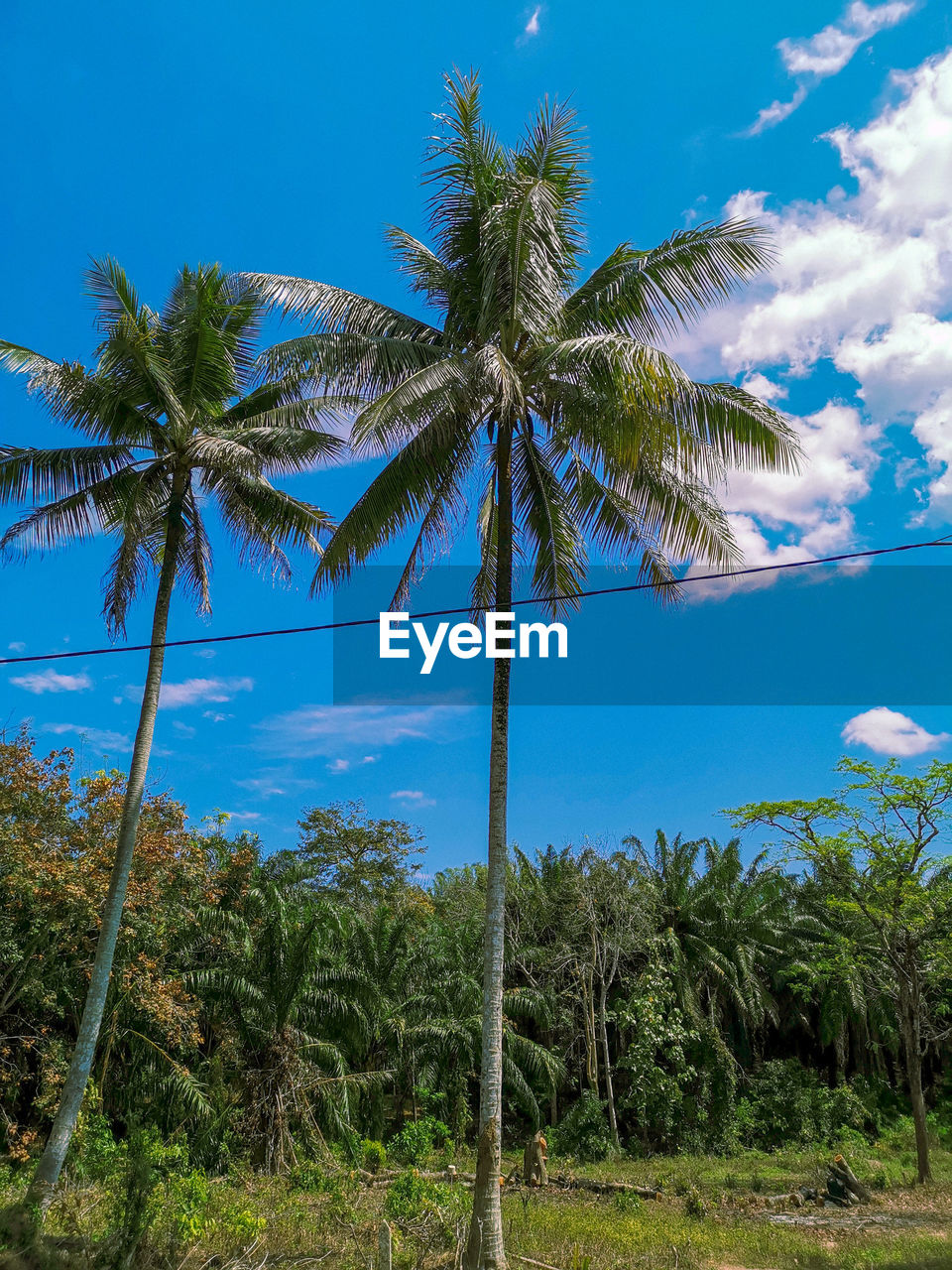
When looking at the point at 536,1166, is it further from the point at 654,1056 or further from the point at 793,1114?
the point at 793,1114

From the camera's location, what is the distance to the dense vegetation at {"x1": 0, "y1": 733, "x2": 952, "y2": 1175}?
15703 millimetres

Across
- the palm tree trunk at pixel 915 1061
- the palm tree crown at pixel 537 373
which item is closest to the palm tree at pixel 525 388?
the palm tree crown at pixel 537 373

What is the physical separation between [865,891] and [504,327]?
15.7 metres

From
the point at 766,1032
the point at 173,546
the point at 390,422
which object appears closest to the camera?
the point at 390,422

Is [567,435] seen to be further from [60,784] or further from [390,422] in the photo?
[60,784]

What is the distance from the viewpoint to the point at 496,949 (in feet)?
33.6

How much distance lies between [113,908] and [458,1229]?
5.93 m

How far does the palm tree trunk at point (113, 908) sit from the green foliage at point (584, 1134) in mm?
13290

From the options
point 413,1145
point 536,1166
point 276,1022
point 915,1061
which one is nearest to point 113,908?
point 276,1022

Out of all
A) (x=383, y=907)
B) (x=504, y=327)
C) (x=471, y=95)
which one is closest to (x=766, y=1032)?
(x=383, y=907)

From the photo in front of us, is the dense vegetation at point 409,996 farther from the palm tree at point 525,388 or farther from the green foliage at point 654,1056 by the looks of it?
the palm tree at point 525,388

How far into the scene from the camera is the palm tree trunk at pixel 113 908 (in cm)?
1117

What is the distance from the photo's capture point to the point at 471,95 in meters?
11.8

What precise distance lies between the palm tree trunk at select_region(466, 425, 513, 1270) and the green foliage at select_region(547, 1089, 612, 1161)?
39.8ft
